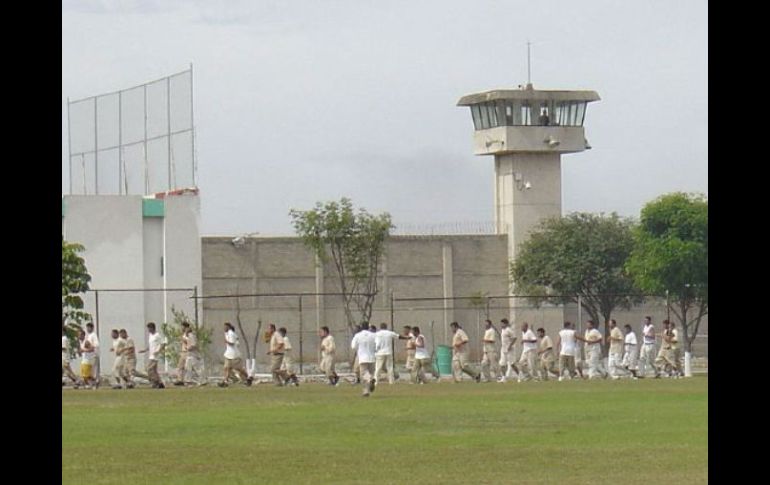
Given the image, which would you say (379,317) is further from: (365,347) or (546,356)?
(365,347)

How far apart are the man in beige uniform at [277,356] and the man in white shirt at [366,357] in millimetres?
3918

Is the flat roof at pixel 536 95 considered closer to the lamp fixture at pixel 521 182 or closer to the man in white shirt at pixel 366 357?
the lamp fixture at pixel 521 182

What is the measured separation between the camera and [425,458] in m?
19.3

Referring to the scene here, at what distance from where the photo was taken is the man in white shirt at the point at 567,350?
42.8 m

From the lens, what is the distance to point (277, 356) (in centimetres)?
3978

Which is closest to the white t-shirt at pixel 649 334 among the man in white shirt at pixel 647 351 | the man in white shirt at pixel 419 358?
the man in white shirt at pixel 647 351

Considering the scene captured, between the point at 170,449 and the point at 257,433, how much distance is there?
9.17ft

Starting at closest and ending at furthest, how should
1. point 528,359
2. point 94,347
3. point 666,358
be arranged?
point 94,347, point 528,359, point 666,358

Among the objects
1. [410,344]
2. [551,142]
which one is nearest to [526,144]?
[551,142]

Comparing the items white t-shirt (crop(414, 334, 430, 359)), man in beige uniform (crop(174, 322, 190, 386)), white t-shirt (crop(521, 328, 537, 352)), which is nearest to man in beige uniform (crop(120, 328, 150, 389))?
man in beige uniform (crop(174, 322, 190, 386))

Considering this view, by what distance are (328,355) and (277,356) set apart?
1.54 meters

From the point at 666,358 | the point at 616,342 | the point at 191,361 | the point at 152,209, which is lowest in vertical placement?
the point at 666,358
